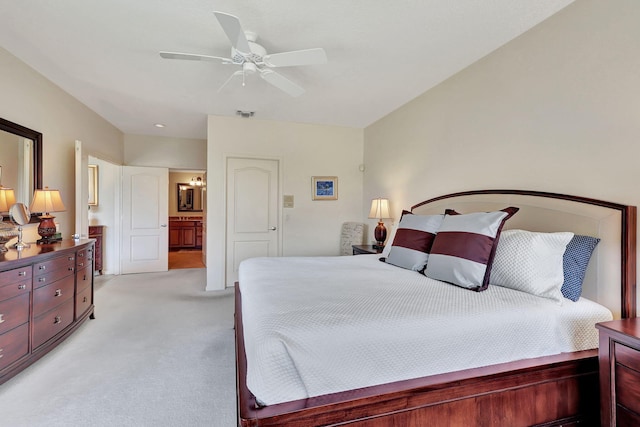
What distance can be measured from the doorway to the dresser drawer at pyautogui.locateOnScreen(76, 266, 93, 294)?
436 centimetres

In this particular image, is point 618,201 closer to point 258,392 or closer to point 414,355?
point 414,355

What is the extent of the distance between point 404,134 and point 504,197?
5.49 feet

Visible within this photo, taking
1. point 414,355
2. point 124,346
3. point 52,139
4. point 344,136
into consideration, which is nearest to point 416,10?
point 414,355

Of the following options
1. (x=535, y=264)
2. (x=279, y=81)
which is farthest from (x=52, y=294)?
(x=535, y=264)

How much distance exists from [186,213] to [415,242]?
25.4 ft

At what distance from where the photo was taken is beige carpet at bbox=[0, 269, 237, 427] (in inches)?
68.4

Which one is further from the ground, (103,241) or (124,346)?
(103,241)

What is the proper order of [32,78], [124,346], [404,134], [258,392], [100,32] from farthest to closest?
[404,134] < [32,78] < [124,346] < [100,32] < [258,392]

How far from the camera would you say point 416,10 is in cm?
196

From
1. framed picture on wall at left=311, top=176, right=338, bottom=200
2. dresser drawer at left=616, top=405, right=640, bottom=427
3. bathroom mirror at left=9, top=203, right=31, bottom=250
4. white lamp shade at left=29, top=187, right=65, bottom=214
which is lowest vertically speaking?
dresser drawer at left=616, top=405, right=640, bottom=427

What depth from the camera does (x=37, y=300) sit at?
224 cm

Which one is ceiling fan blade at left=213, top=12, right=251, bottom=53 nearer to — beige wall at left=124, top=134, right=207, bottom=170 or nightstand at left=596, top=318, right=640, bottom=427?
nightstand at left=596, top=318, right=640, bottom=427

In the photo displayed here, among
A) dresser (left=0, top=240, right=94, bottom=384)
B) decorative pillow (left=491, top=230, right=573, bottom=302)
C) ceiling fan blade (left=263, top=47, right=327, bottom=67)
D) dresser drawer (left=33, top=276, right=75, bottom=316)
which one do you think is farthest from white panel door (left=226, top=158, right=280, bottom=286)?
decorative pillow (left=491, top=230, right=573, bottom=302)

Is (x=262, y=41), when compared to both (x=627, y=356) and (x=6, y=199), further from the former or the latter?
(x=627, y=356)
